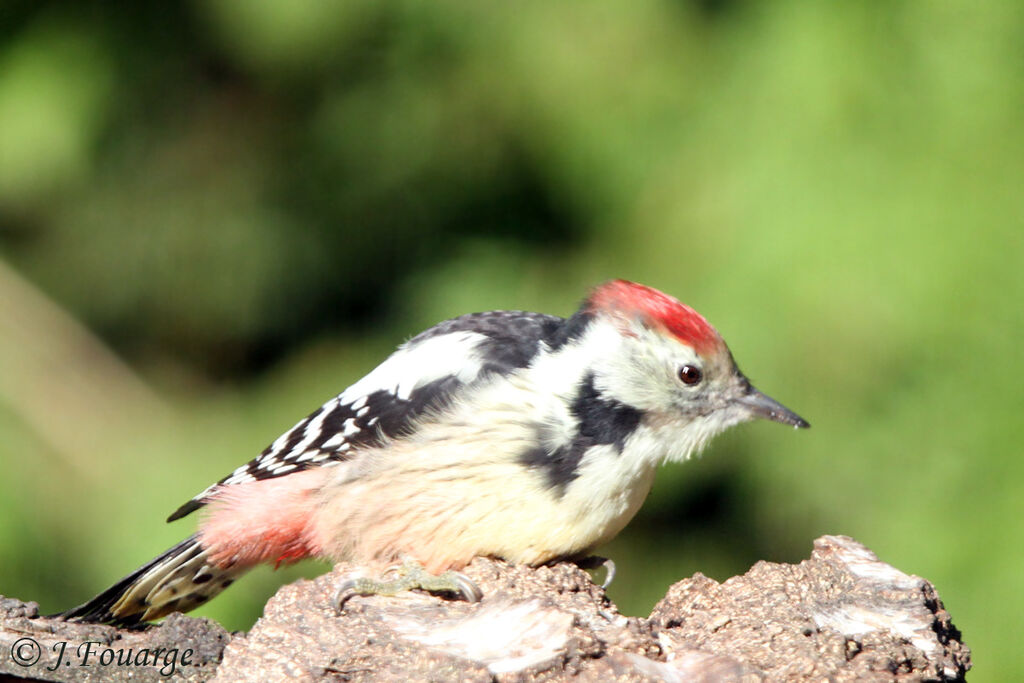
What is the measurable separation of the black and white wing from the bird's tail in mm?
132

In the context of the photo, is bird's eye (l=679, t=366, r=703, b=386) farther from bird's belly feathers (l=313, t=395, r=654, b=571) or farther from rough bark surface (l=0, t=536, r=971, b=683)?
rough bark surface (l=0, t=536, r=971, b=683)

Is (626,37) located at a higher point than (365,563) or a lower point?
higher

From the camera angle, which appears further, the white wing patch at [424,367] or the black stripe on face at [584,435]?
the white wing patch at [424,367]

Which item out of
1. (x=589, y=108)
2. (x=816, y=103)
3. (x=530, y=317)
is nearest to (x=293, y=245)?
(x=589, y=108)

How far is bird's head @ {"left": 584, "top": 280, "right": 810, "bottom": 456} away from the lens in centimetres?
302

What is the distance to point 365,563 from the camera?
9.29 feet

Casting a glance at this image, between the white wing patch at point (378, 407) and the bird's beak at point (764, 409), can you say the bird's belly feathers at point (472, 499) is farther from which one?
the bird's beak at point (764, 409)

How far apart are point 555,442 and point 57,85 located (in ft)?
8.68

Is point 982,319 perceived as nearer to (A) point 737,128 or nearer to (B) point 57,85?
(A) point 737,128

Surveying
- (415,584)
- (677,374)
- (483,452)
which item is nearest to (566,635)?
(415,584)

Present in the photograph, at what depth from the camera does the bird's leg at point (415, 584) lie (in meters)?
2.55

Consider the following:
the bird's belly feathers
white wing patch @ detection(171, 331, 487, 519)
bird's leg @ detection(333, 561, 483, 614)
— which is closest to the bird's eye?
the bird's belly feathers

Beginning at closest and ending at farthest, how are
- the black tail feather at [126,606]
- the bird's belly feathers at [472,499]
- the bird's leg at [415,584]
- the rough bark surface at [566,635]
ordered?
1. the rough bark surface at [566,635]
2. the bird's leg at [415,584]
3. the bird's belly feathers at [472,499]
4. the black tail feather at [126,606]

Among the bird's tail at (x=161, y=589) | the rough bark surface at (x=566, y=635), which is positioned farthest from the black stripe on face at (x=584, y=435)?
the bird's tail at (x=161, y=589)
